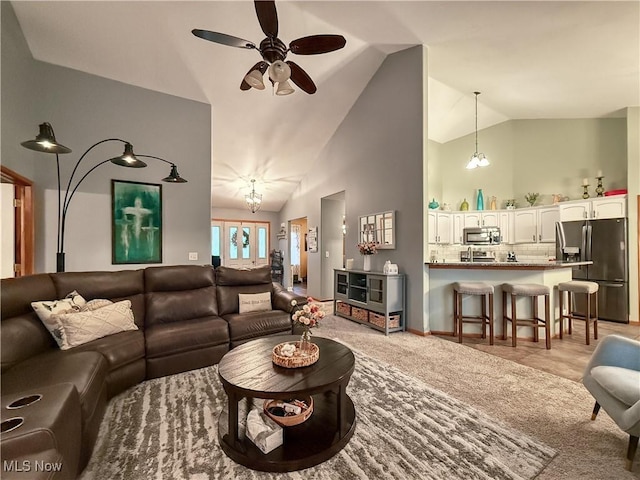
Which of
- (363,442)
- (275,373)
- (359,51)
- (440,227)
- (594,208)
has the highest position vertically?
(359,51)

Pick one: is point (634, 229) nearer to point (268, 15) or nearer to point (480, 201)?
point (480, 201)

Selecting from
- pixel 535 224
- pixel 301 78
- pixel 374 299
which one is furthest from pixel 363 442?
pixel 535 224

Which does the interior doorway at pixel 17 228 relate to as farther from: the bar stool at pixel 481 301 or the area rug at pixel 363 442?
the bar stool at pixel 481 301

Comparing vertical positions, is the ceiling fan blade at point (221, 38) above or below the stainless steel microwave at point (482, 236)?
above

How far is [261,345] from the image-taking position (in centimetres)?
222

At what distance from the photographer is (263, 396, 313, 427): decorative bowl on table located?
67.4 inches

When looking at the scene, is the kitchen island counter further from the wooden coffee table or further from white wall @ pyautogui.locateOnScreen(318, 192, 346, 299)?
white wall @ pyautogui.locateOnScreen(318, 192, 346, 299)

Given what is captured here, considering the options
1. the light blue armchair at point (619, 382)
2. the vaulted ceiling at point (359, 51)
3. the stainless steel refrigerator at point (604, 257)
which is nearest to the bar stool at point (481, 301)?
the light blue armchair at point (619, 382)

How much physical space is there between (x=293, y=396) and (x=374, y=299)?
301cm

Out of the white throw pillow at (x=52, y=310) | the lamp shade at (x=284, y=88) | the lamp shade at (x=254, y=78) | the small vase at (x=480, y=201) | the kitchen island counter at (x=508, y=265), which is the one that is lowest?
the white throw pillow at (x=52, y=310)

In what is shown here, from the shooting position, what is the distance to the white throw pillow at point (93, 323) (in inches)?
87.1

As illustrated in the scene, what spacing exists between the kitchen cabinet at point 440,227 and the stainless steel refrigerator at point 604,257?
6.28 feet

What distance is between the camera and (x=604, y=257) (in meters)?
4.55

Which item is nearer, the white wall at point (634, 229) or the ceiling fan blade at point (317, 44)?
the ceiling fan blade at point (317, 44)
